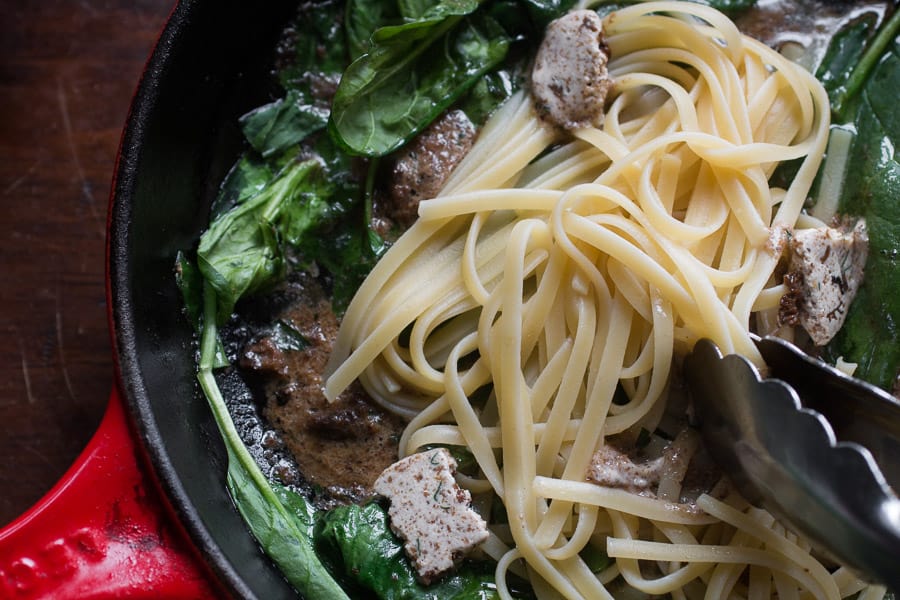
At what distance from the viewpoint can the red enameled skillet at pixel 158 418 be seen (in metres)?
2.53

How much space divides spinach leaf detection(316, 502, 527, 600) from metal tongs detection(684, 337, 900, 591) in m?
0.97

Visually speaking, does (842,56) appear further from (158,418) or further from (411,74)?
(158,418)

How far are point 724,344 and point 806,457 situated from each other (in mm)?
515

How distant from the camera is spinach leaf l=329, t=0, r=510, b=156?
3.15m

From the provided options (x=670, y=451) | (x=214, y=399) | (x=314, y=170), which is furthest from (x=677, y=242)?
(x=214, y=399)

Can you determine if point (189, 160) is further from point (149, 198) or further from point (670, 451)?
point (670, 451)

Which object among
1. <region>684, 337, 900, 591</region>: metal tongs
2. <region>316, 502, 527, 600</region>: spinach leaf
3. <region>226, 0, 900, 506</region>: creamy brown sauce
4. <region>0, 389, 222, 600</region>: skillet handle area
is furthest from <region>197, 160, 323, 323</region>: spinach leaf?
<region>684, 337, 900, 591</region>: metal tongs

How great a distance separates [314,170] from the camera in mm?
3303

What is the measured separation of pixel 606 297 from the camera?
2.99 meters

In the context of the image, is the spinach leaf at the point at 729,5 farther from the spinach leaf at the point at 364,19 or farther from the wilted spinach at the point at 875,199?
the spinach leaf at the point at 364,19

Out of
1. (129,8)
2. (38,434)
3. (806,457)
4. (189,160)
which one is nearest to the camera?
(806,457)

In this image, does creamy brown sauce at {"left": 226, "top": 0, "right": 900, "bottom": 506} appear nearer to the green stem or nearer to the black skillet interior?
the black skillet interior

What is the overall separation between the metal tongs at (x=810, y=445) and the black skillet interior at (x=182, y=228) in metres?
1.57

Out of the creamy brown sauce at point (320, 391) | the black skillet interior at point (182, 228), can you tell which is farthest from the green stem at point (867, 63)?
the black skillet interior at point (182, 228)
